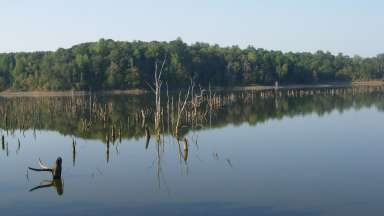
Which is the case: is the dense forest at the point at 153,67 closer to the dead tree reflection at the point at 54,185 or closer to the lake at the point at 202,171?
the lake at the point at 202,171

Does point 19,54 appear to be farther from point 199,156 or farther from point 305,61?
point 199,156

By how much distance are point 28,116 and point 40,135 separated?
478 inches

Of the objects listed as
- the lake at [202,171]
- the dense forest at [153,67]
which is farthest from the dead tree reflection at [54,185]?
the dense forest at [153,67]

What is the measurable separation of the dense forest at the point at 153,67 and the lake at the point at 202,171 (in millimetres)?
56921

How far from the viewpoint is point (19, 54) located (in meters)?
112

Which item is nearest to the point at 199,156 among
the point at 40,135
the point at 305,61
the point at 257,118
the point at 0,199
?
the point at 0,199

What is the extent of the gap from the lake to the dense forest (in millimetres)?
56921

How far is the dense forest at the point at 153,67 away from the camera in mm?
93125

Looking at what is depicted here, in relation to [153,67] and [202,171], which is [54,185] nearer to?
[202,171]

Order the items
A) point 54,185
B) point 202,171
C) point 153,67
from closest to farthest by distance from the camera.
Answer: point 54,185 → point 202,171 → point 153,67

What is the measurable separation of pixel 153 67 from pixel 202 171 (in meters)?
82.1

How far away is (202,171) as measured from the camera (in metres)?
20.3

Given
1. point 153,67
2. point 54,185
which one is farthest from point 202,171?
point 153,67

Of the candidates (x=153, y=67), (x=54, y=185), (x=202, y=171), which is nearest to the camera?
(x=54, y=185)
